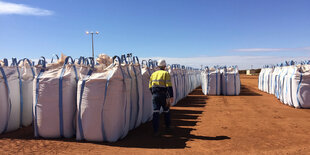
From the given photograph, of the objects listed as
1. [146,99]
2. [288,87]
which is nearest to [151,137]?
[146,99]

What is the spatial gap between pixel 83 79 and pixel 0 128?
8.15 ft

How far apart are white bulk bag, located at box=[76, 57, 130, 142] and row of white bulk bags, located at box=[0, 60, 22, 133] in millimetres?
2057

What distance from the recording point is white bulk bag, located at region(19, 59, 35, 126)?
243 inches

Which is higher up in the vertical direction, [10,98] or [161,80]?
[161,80]

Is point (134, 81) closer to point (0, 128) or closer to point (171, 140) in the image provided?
point (171, 140)

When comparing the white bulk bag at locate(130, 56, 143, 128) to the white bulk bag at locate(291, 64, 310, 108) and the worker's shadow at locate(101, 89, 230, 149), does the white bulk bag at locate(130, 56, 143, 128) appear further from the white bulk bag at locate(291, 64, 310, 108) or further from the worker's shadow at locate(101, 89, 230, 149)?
the white bulk bag at locate(291, 64, 310, 108)

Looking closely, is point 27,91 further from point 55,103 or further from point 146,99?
point 146,99

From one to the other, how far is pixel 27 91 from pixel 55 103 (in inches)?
74.4

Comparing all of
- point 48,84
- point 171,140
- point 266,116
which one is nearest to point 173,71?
point 266,116

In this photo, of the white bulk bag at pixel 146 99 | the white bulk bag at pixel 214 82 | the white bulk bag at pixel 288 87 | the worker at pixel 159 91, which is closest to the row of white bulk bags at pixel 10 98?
the white bulk bag at pixel 146 99

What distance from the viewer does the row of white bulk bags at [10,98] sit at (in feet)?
18.2

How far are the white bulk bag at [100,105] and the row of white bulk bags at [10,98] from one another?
2.06 m

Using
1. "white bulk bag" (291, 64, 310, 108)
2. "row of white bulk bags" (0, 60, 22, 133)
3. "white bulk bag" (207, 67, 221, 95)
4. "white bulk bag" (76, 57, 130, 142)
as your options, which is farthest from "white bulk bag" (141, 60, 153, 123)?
"white bulk bag" (207, 67, 221, 95)

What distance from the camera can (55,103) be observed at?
4805mm
